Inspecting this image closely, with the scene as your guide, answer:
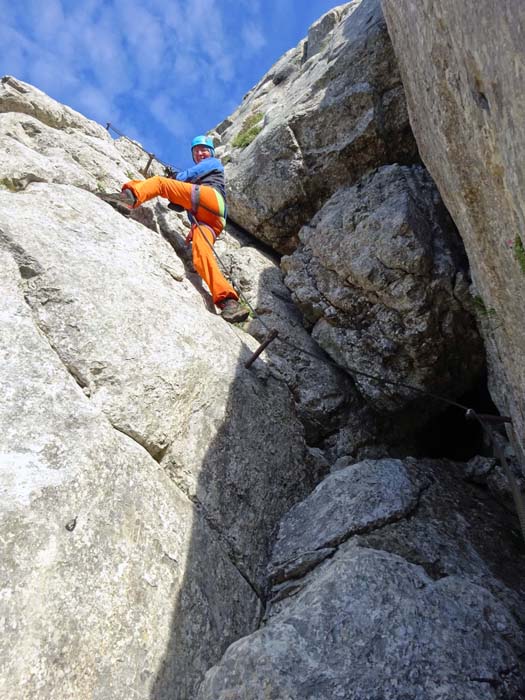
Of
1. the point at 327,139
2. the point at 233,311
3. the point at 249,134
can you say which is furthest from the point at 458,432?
the point at 249,134

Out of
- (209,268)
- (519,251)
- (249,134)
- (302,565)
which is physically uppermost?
(249,134)

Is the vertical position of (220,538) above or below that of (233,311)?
below

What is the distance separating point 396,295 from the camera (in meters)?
10.1

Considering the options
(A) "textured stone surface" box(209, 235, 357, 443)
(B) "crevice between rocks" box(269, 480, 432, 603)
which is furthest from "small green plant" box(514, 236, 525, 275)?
(A) "textured stone surface" box(209, 235, 357, 443)

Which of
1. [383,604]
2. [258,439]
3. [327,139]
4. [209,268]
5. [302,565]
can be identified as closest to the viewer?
[383,604]

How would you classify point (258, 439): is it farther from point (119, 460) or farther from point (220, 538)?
point (119, 460)

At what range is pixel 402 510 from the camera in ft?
25.6

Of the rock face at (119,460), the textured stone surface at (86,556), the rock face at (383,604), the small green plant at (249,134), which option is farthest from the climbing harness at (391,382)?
the small green plant at (249,134)

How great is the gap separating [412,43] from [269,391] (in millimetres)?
5974

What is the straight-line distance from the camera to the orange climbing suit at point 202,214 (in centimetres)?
1116

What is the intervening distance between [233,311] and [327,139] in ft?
16.4

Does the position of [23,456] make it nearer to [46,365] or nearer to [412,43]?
[46,365]

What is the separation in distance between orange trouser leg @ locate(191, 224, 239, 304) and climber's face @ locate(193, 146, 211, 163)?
374 centimetres

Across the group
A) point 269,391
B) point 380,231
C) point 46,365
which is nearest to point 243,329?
point 269,391
